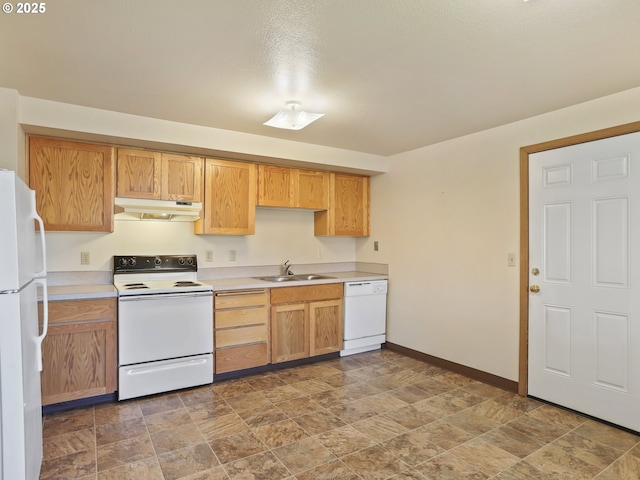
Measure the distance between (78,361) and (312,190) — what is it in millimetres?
2731

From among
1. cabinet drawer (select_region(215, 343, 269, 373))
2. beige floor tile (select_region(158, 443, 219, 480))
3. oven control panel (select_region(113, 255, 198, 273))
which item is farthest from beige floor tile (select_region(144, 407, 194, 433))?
oven control panel (select_region(113, 255, 198, 273))

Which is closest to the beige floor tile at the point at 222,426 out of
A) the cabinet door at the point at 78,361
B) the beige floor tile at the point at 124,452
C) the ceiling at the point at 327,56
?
the beige floor tile at the point at 124,452

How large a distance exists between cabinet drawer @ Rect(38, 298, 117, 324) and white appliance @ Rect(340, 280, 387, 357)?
2315mm

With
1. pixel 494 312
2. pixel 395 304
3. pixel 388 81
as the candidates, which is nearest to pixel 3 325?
pixel 388 81

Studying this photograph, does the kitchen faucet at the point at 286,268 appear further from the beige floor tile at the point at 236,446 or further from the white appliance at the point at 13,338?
Result: the white appliance at the point at 13,338

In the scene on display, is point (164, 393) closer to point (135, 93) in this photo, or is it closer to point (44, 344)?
point (44, 344)

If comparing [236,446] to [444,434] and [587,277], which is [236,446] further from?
[587,277]

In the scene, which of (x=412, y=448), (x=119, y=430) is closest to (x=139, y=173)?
(x=119, y=430)

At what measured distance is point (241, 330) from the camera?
141 inches

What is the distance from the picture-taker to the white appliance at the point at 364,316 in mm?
4254

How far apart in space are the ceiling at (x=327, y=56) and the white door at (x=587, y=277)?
0.52m

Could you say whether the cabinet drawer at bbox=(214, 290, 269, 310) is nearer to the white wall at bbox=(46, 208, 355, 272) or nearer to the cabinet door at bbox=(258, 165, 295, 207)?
the white wall at bbox=(46, 208, 355, 272)

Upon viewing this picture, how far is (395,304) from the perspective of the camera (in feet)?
14.7

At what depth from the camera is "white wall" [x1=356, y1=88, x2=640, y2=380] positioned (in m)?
3.22
